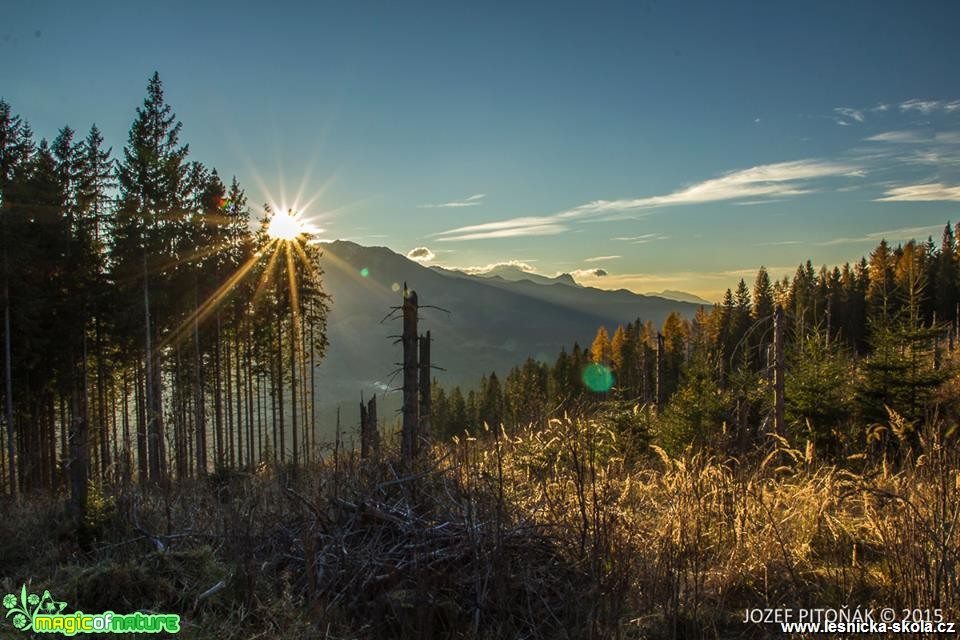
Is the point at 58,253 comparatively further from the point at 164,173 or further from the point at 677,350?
the point at 677,350

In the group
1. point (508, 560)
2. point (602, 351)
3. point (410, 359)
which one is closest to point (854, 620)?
point (508, 560)

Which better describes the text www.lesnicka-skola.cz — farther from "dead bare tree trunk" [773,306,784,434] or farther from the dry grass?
"dead bare tree trunk" [773,306,784,434]

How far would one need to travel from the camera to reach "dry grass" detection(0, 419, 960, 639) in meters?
3.51

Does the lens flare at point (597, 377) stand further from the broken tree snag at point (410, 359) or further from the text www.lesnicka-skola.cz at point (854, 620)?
the text www.lesnicka-skola.cz at point (854, 620)

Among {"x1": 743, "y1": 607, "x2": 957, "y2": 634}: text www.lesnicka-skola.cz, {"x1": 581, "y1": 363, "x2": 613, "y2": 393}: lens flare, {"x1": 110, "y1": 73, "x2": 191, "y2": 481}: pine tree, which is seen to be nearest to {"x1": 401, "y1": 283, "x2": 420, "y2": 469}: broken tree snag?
{"x1": 743, "y1": 607, "x2": 957, "y2": 634}: text www.lesnicka-skola.cz

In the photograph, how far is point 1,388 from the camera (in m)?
19.4

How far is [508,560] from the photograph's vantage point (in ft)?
12.9

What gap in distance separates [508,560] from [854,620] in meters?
2.18

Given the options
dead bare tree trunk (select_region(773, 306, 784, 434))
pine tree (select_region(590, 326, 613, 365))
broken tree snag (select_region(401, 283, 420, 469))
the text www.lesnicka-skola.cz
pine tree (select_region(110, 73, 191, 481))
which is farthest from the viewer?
pine tree (select_region(590, 326, 613, 365))

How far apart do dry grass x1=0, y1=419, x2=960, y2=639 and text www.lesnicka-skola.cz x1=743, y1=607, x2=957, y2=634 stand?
0.08 meters

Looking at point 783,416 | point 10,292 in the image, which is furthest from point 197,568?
point 10,292

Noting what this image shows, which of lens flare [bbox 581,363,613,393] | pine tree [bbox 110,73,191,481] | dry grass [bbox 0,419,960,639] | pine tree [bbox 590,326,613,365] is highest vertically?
pine tree [bbox 110,73,191,481]

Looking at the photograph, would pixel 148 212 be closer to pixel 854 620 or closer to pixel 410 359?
pixel 410 359

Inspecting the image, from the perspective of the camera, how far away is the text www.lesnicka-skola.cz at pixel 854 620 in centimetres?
293
